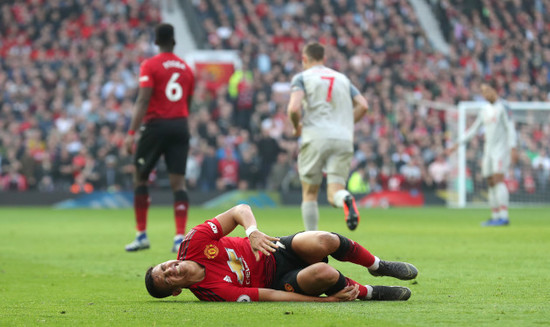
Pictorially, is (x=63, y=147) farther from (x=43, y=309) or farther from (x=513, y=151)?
(x=43, y=309)

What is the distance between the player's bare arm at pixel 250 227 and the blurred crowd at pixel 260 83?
1904cm

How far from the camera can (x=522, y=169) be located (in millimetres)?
26859

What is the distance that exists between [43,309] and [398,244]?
6471 mm

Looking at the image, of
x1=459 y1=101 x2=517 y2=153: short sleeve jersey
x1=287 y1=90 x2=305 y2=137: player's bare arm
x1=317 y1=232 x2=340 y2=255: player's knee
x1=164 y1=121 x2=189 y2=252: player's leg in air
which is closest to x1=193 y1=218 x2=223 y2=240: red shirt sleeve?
x1=317 y1=232 x2=340 y2=255: player's knee

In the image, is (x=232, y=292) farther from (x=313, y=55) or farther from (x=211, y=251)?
(x=313, y=55)

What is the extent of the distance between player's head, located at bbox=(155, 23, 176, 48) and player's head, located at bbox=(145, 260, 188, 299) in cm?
513

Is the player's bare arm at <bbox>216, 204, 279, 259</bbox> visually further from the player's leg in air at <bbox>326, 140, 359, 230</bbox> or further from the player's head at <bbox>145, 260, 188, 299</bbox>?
the player's leg in air at <bbox>326, 140, 359, 230</bbox>

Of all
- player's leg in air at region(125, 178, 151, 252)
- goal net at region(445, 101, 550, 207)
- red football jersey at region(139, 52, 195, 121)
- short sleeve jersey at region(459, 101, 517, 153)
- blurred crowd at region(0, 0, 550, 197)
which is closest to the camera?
red football jersey at region(139, 52, 195, 121)

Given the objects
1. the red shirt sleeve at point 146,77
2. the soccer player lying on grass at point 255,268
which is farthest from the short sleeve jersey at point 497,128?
the soccer player lying on grass at point 255,268

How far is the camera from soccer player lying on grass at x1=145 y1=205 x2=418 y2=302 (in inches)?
243

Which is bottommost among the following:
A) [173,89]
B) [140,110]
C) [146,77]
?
[140,110]

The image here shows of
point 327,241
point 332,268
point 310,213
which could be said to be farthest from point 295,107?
point 332,268

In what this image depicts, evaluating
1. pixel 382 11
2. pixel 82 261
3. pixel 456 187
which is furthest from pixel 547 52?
pixel 82 261

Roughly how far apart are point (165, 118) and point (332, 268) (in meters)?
5.19
